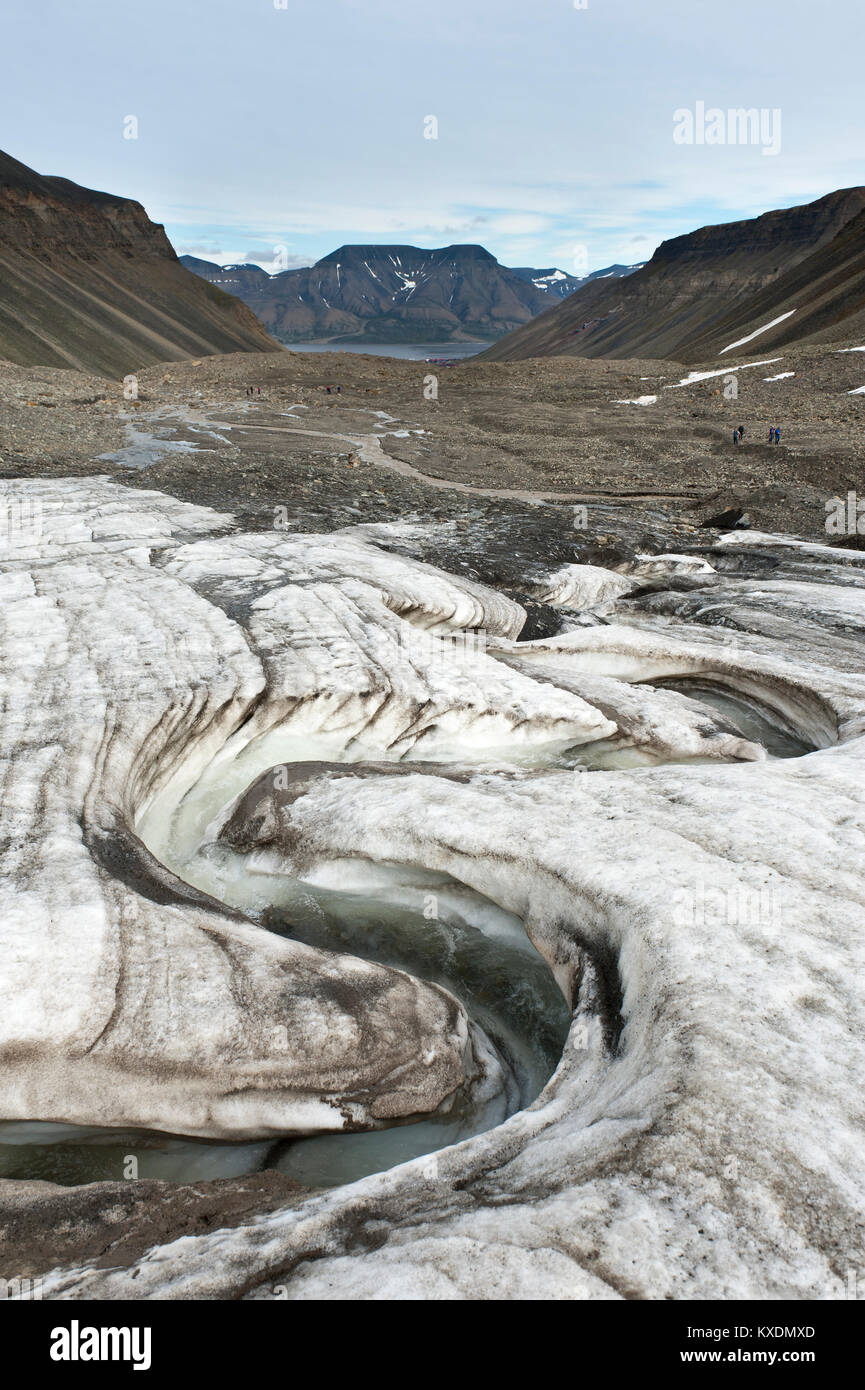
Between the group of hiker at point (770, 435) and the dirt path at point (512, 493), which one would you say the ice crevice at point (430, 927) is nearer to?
the dirt path at point (512, 493)

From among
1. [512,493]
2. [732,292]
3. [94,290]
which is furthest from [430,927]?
[94,290]

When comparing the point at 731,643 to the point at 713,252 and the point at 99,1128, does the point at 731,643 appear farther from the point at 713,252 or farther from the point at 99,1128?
the point at 713,252

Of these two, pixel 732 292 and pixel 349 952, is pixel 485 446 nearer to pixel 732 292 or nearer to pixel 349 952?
pixel 349 952

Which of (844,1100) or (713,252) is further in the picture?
(713,252)

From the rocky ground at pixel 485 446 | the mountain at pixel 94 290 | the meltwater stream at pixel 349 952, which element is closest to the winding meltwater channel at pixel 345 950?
the meltwater stream at pixel 349 952

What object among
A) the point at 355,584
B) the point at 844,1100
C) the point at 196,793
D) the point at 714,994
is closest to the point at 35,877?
the point at 196,793

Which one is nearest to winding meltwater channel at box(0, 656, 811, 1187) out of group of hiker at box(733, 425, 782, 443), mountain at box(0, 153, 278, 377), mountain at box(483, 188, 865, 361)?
group of hiker at box(733, 425, 782, 443)

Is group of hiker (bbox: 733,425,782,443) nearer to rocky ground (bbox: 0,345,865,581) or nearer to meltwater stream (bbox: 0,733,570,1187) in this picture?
rocky ground (bbox: 0,345,865,581)
